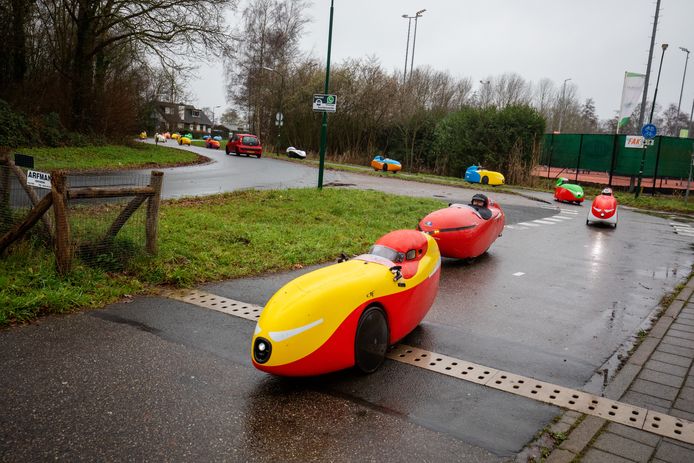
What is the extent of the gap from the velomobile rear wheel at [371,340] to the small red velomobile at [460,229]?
4.42 meters

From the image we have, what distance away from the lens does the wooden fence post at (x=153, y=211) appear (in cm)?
734

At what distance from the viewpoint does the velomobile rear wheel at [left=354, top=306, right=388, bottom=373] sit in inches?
176

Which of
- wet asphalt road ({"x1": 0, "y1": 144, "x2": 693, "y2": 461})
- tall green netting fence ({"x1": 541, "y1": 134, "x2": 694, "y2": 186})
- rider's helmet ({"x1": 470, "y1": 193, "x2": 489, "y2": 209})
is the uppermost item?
tall green netting fence ({"x1": 541, "y1": 134, "x2": 694, "y2": 186})

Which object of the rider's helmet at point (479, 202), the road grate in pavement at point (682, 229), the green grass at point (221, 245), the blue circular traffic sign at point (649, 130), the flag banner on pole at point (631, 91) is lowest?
the green grass at point (221, 245)

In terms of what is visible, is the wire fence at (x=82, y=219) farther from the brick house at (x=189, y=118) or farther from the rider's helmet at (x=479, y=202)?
the brick house at (x=189, y=118)

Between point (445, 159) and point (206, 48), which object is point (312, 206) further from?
point (445, 159)

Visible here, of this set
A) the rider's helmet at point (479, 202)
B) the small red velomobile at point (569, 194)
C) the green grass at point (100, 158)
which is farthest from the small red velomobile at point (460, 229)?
the green grass at point (100, 158)

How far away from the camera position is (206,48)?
27250 mm

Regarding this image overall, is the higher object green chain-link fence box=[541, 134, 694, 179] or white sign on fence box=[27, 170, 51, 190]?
green chain-link fence box=[541, 134, 694, 179]

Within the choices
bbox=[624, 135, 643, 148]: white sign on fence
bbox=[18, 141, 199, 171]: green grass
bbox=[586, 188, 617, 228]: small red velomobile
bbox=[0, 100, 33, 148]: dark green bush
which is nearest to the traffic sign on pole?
bbox=[586, 188, 617, 228]: small red velomobile

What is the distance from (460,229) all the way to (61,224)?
5.94 metres

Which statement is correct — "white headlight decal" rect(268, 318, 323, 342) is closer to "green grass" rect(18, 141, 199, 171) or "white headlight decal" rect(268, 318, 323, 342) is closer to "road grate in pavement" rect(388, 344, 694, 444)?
"road grate in pavement" rect(388, 344, 694, 444)

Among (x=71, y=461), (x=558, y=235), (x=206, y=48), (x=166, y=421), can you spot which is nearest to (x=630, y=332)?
(x=166, y=421)

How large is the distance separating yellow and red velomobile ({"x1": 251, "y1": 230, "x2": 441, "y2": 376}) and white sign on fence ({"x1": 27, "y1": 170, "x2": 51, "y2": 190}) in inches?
145
